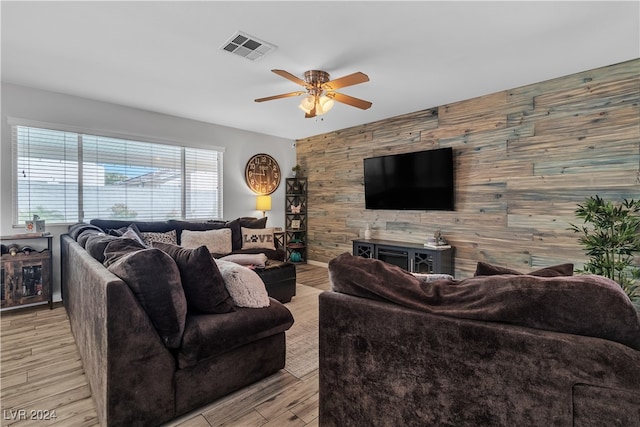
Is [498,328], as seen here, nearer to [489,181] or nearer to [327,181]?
[489,181]

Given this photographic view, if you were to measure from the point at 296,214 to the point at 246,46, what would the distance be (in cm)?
400

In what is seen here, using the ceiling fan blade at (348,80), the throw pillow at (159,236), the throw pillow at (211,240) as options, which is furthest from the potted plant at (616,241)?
the throw pillow at (159,236)

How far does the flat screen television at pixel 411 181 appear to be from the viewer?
13.3 feet

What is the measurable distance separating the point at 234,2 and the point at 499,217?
3.47 meters

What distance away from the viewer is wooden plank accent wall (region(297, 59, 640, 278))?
291 centimetres

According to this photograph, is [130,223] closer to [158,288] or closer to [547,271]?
[158,288]

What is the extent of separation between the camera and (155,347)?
62.7 inches

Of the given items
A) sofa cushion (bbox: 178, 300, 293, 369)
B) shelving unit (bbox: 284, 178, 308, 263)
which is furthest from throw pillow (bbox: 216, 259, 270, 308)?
shelving unit (bbox: 284, 178, 308, 263)

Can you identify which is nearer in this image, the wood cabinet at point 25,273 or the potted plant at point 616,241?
the potted plant at point 616,241

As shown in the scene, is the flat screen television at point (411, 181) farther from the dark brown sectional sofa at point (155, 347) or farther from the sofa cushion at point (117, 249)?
the sofa cushion at point (117, 249)

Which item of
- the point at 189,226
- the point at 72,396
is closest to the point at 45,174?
the point at 189,226

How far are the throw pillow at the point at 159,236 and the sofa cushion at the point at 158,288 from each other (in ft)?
7.92

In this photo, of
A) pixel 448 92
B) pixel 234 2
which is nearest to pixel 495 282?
pixel 234 2

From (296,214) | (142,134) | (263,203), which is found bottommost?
(296,214)
